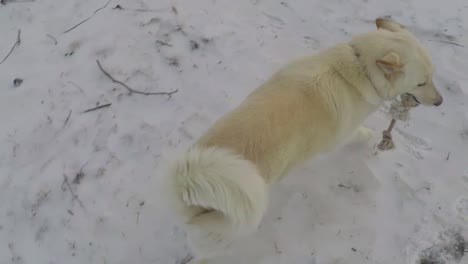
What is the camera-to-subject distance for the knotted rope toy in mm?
2747

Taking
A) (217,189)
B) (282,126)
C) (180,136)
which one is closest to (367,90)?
(282,126)

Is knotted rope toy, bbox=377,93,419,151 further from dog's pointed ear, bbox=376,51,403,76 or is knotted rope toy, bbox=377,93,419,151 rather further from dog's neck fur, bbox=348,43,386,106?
dog's pointed ear, bbox=376,51,403,76

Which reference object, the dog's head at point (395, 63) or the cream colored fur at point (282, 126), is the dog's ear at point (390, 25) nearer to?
the cream colored fur at point (282, 126)

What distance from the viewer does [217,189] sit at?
175 centimetres

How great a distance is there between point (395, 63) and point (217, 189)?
127cm

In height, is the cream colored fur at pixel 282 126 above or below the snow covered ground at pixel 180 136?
above

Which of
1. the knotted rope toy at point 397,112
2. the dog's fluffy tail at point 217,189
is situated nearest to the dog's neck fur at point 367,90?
the knotted rope toy at point 397,112

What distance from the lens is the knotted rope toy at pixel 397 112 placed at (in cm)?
275

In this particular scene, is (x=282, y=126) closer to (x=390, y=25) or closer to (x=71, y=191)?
(x=390, y=25)

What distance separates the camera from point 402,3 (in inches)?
158

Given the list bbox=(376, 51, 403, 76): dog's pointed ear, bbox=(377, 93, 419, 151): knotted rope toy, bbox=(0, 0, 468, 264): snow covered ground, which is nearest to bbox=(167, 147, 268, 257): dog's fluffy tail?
bbox=(0, 0, 468, 264): snow covered ground

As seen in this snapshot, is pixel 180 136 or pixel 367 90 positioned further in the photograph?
pixel 180 136

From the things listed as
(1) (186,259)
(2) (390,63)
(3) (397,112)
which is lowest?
(1) (186,259)

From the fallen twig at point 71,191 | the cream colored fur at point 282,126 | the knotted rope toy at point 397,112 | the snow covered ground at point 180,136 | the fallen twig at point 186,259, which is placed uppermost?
the cream colored fur at point 282,126
